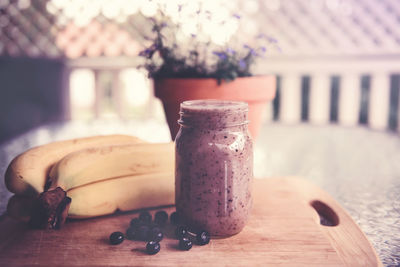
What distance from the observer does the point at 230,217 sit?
1.85 ft

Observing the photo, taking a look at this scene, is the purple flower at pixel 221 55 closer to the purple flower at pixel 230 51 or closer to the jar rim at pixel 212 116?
the purple flower at pixel 230 51

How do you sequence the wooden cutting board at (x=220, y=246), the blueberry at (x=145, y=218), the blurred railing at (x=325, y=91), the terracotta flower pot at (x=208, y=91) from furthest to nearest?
the blurred railing at (x=325, y=91) < the terracotta flower pot at (x=208, y=91) < the blueberry at (x=145, y=218) < the wooden cutting board at (x=220, y=246)

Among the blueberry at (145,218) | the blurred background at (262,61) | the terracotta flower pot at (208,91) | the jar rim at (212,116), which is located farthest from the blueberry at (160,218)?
the blurred background at (262,61)

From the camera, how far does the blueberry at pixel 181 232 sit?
21.4 inches

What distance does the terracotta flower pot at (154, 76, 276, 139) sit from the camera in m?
0.83

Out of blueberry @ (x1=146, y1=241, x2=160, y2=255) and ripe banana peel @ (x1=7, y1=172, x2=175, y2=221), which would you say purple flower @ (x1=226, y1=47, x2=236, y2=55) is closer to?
ripe banana peel @ (x1=7, y1=172, x2=175, y2=221)

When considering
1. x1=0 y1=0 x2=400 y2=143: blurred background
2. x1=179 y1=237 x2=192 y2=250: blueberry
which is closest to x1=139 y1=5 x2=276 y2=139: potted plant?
x1=179 y1=237 x2=192 y2=250: blueberry

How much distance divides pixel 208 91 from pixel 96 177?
1.03 ft

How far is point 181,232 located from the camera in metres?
0.55

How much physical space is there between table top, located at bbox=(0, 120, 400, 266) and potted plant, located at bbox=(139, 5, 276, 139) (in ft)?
0.70

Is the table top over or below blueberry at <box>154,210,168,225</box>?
below

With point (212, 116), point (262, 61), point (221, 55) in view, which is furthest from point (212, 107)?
point (262, 61)

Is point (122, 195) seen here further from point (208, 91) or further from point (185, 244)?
point (208, 91)

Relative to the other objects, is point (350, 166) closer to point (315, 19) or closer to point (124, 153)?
point (124, 153)
